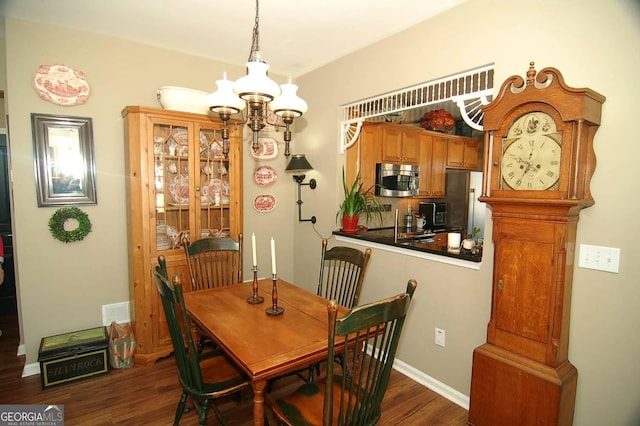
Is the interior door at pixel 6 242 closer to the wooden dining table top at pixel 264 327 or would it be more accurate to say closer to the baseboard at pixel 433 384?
the wooden dining table top at pixel 264 327

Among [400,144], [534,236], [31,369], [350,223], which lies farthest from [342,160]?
[31,369]

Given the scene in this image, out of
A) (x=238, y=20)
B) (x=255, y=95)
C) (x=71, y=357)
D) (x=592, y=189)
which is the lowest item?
(x=71, y=357)

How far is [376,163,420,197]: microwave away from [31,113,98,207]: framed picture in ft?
8.69

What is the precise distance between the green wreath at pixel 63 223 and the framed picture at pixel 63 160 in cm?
8

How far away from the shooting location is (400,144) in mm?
4004

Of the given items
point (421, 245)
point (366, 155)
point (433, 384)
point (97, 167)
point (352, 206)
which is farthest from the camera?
point (366, 155)

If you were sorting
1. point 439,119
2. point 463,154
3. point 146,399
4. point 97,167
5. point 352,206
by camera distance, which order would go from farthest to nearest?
point 463,154
point 439,119
point 352,206
point 97,167
point 146,399

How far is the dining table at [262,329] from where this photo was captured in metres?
1.46

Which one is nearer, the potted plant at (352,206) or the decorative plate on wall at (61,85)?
the decorative plate on wall at (61,85)

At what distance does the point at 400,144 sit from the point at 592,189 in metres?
2.42

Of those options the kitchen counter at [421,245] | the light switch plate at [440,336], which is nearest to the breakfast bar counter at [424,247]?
the kitchen counter at [421,245]

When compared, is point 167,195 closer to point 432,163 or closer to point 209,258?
point 209,258

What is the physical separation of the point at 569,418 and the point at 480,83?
78.4 inches

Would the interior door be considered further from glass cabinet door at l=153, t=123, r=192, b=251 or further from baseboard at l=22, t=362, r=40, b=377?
glass cabinet door at l=153, t=123, r=192, b=251
